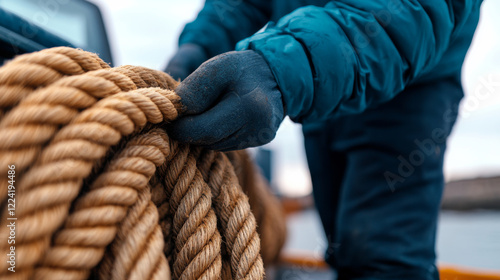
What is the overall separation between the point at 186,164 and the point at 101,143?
5.7 inches

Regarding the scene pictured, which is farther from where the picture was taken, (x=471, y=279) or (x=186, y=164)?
(x=471, y=279)

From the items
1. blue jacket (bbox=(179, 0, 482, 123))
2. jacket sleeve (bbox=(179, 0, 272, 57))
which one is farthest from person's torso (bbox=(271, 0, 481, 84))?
jacket sleeve (bbox=(179, 0, 272, 57))

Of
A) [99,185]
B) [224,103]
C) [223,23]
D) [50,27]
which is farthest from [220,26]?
[99,185]

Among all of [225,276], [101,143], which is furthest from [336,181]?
[101,143]

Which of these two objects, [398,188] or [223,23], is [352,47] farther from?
[223,23]

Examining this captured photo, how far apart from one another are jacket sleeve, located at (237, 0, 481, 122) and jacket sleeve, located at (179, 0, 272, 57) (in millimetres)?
475

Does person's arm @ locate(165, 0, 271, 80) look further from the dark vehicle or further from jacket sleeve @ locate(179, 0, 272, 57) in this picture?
the dark vehicle

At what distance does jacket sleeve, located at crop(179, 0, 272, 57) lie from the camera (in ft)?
3.59

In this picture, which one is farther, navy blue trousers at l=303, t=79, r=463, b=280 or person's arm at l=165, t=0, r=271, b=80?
person's arm at l=165, t=0, r=271, b=80

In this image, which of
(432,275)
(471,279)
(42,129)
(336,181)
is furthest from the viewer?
(336,181)

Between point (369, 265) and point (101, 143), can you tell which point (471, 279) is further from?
point (101, 143)

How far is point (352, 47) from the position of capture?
2.00 ft

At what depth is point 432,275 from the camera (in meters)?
0.84

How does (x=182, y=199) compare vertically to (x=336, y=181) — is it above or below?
above
